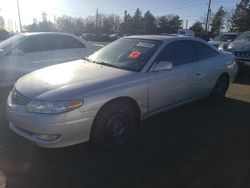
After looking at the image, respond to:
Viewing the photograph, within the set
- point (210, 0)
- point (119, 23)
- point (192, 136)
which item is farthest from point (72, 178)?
point (119, 23)

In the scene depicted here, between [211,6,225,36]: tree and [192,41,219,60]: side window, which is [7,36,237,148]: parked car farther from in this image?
[211,6,225,36]: tree

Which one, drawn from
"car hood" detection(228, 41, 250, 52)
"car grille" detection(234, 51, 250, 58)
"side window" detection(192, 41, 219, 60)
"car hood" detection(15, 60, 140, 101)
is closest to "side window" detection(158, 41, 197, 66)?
"side window" detection(192, 41, 219, 60)

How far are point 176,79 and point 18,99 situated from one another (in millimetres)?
2475

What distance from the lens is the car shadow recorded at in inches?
131

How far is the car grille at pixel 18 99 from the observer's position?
12.2ft

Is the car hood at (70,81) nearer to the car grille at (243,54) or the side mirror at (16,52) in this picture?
the side mirror at (16,52)

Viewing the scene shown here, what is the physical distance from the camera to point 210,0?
1644 inches

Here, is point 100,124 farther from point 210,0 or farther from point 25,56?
point 210,0

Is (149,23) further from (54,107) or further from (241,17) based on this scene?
(54,107)

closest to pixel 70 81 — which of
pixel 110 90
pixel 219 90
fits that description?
pixel 110 90

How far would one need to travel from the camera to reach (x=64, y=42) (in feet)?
25.8

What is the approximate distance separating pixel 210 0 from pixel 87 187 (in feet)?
141

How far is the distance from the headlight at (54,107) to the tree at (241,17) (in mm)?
→ 58724

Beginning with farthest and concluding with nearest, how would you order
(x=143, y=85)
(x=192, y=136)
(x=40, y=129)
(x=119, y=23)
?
(x=119, y=23) < (x=192, y=136) < (x=143, y=85) < (x=40, y=129)
